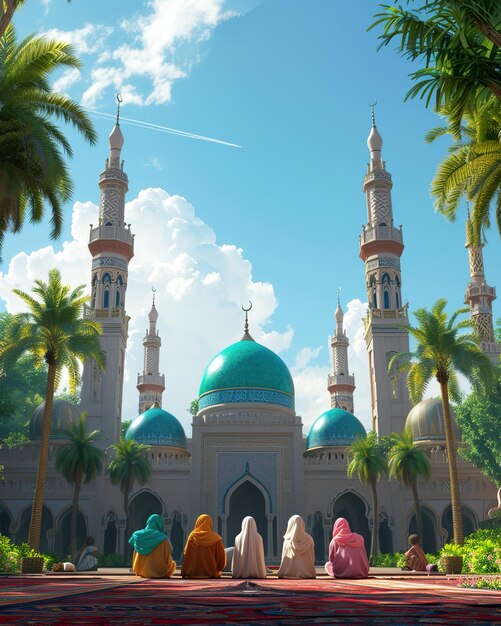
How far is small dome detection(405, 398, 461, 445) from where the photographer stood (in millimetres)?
32094

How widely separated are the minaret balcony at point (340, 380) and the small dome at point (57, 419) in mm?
18254

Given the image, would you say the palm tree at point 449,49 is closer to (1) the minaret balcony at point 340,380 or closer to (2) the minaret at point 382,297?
(2) the minaret at point 382,297

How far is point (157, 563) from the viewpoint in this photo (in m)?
12.1

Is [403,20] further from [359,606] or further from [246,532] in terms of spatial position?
[246,532]

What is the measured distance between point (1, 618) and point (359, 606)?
94.1 inches

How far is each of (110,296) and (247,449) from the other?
11293 mm

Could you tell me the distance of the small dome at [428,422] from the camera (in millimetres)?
32094

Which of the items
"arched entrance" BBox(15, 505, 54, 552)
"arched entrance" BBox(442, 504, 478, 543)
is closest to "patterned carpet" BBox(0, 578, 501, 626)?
"arched entrance" BBox(442, 504, 478, 543)

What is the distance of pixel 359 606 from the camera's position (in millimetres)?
4938

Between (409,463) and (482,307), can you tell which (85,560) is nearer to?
(409,463)

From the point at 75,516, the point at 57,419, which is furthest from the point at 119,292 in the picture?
the point at 75,516

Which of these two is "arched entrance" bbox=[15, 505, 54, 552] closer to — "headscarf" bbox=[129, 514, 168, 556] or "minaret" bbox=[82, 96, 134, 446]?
"minaret" bbox=[82, 96, 134, 446]

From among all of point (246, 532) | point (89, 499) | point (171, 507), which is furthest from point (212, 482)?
point (246, 532)

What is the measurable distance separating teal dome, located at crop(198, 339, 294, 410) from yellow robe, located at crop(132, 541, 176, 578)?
66.9ft
